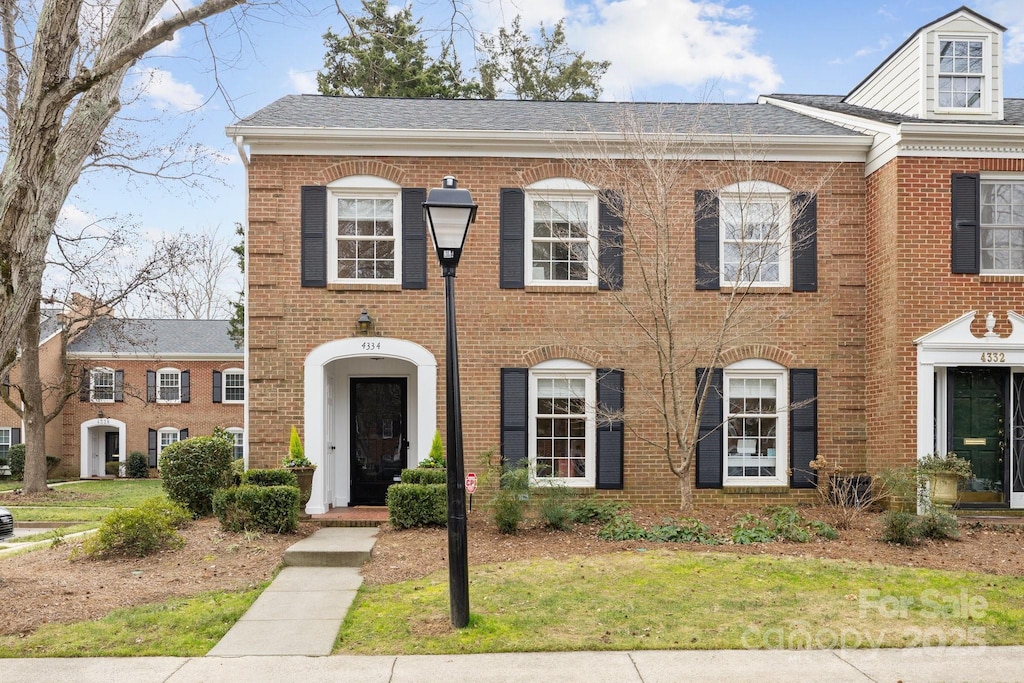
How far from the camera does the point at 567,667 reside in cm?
584

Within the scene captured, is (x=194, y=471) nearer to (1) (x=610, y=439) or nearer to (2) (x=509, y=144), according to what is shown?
(1) (x=610, y=439)

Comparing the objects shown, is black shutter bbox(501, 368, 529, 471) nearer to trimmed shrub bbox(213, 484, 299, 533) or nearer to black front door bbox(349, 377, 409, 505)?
black front door bbox(349, 377, 409, 505)

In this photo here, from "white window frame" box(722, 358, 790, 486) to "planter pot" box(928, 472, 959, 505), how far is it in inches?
79.1

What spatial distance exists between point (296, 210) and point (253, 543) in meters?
5.00

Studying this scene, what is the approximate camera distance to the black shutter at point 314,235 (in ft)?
39.8

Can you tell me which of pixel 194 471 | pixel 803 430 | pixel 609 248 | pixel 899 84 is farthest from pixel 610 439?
A: pixel 899 84

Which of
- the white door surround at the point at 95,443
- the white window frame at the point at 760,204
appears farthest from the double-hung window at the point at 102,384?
the white window frame at the point at 760,204

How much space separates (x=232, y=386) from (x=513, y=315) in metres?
22.3

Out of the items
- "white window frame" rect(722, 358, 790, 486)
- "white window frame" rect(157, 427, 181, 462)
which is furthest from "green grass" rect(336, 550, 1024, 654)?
"white window frame" rect(157, 427, 181, 462)

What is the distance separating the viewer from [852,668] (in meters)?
5.82

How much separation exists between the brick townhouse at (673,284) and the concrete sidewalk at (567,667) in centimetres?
580

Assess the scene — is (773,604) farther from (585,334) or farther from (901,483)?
(585,334)

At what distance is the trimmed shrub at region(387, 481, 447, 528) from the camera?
10.7 meters

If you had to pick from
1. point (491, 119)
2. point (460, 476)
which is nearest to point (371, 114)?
point (491, 119)
